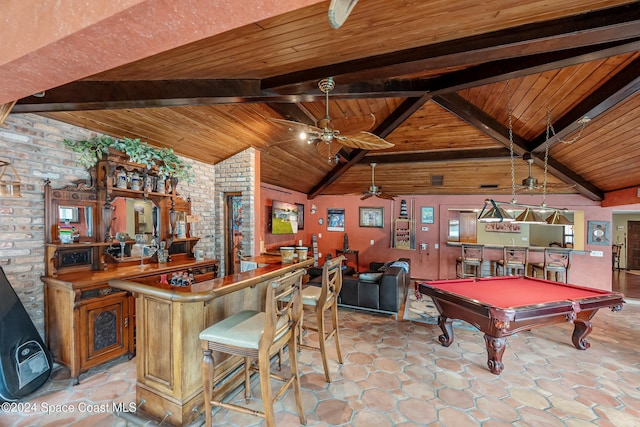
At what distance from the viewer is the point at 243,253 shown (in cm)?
462

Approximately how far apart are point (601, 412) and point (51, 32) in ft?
14.1

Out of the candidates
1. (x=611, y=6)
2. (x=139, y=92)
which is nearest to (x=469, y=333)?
(x=611, y=6)

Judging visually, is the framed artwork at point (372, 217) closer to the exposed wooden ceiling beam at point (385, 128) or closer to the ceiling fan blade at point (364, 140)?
the exposed wooden ceiling beam at point (385, 128)

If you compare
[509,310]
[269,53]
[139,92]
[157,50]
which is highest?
[269,53]

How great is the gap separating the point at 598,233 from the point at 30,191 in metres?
10.1

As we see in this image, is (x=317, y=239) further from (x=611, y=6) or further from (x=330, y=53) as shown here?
(x=611, y=6)

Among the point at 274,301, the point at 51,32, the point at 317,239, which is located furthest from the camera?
the point at 317,239

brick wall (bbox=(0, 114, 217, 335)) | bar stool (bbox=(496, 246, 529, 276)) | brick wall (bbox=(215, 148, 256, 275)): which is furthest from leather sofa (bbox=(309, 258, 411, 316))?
brick wall (bbox=(0, 114, 217, 335))

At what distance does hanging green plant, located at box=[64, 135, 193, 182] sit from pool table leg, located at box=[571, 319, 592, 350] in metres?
5.60

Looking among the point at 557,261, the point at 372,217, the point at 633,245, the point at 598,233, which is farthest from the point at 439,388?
the point at 633,245

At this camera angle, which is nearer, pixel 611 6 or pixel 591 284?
pixel 611 6

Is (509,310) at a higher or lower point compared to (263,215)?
lower

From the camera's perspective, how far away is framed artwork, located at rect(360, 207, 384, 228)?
8180mm

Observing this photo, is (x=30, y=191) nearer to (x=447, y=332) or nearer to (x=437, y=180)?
(x=447, y=332)
